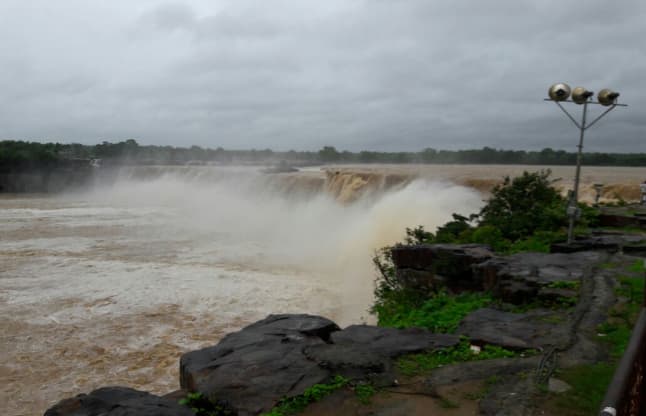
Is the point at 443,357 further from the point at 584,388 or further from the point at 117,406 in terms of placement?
the point at 117,406

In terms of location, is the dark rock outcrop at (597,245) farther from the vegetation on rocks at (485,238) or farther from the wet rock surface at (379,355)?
the wet rock surface at (379,355)

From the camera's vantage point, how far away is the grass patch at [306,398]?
3.75 metres

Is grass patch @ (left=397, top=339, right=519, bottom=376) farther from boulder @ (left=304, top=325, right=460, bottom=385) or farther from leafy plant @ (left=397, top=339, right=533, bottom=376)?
boulder @ (left=304, top=325, right=460, bottom=385)

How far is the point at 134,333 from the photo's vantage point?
34.1 feet

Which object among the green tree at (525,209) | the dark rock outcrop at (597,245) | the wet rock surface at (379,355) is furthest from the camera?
the green tree at (525,209)

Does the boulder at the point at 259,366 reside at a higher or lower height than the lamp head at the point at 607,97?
lower

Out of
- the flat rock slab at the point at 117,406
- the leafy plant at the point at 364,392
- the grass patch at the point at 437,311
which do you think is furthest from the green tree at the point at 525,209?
the flat rock slab at the point at 117,406

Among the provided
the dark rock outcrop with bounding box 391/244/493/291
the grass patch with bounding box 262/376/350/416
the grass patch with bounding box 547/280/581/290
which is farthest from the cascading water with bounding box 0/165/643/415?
the grass patch with bounding box 547/280/581/290

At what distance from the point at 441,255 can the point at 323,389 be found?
517cm

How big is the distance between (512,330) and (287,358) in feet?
7.72

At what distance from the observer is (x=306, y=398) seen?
3.88 meters

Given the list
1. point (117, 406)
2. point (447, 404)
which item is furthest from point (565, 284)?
point (117, 406)

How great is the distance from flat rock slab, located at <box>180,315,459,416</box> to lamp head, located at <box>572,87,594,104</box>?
4.70 meters

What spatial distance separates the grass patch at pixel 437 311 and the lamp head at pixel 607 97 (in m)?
3.45
